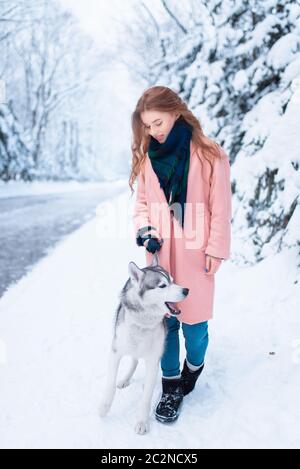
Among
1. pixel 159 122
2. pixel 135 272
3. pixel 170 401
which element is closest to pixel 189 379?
pixel 170 401

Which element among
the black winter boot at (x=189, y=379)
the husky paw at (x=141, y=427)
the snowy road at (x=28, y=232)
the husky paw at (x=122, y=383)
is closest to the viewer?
the husky paw at (x=141, y=427)

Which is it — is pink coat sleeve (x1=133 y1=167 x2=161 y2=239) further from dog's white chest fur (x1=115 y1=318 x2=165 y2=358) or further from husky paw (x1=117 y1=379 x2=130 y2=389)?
husky paw (x1=117 y1=379 x2=130 y2=389)

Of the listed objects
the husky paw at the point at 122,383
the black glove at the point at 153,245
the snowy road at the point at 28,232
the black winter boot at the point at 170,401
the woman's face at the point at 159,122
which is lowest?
the snowy road at the point at 28,232

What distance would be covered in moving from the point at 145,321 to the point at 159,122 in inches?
51.4

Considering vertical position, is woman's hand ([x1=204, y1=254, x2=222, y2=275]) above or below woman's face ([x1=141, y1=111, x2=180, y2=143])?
below

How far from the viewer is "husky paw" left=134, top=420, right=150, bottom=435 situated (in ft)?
7.64

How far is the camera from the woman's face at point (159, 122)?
226cm

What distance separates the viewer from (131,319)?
7.77 feet

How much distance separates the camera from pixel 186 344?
2639 mm

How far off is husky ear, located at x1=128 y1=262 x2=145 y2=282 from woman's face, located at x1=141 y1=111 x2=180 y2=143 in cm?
87

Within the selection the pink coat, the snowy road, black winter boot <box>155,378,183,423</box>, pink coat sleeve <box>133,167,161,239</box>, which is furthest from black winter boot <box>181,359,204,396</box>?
the snowy road

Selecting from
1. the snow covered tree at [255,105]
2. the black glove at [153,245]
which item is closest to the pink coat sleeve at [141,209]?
the black glove at [153,245]

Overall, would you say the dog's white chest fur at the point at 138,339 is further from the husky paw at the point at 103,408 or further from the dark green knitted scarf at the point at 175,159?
the dark green knitted scarf at the point at 175,159

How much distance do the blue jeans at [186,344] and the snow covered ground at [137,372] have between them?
1.01ft
